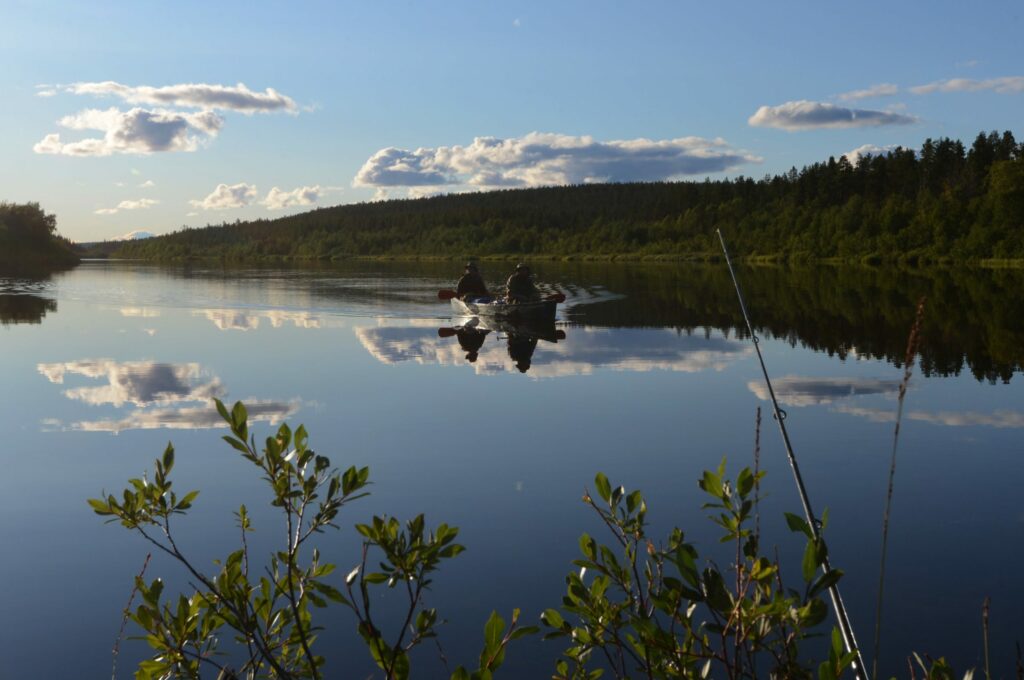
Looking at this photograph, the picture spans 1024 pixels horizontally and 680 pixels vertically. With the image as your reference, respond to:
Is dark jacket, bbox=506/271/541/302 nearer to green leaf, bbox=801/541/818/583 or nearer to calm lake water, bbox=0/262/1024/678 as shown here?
calm lake water, bbox=0/262/1024/678

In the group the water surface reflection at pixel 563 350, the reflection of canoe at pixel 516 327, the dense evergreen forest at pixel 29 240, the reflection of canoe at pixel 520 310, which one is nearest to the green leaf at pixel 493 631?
the water surface reflection at pixel 563 350


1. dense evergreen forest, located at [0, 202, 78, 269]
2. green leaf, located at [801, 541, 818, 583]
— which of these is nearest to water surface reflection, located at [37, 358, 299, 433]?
green leaf, located at [801, 541, 818, 583]

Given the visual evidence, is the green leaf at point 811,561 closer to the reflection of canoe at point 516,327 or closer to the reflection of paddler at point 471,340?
the reflection of paddler at point 471,340

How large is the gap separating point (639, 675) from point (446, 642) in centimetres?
161

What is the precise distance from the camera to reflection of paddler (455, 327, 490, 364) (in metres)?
23.0

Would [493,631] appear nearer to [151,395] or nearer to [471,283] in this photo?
[151,395]

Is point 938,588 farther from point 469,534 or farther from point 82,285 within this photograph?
point 82,285

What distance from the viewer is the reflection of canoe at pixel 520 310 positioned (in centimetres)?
3020

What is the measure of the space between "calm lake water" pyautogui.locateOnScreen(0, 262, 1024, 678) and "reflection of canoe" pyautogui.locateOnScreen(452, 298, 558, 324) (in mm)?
2157

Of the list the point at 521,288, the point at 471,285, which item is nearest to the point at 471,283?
the point at 471,285

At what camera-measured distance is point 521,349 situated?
78.7 ft

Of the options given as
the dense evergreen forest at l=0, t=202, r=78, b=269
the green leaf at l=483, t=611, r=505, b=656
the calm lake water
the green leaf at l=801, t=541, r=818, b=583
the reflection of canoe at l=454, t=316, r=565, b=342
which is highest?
the dense evergreen forest at l=0, t=202, r=78, b=269

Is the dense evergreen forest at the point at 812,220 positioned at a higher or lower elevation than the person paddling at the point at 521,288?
higher

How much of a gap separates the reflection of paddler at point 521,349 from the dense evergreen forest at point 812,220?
53.1 m
